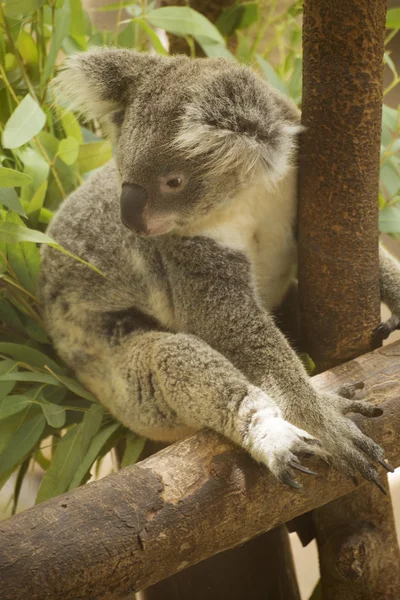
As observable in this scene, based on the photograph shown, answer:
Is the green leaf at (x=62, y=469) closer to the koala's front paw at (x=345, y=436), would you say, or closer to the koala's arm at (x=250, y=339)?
the koala's arm at (x=250, y=339)

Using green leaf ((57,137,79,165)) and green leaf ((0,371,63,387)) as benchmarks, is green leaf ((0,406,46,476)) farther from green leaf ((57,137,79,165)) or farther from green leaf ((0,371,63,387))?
green leaf ((57,137,79,165))

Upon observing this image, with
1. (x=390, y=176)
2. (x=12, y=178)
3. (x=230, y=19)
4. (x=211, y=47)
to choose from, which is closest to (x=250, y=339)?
(x=12, y=178)

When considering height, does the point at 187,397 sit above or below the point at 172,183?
below

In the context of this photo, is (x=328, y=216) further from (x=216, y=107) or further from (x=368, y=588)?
(x=368, y=588)

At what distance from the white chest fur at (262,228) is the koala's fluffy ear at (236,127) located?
125 mm

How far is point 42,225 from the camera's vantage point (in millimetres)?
2664

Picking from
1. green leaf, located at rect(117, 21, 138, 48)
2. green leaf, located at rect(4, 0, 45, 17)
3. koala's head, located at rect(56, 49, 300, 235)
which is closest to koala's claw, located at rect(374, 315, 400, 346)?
koala's head, located at rect(56, 49, 300, 235)

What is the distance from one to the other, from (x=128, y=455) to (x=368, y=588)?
92 centimetres

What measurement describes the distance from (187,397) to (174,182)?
2.07ft

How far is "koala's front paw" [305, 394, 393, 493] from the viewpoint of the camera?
1799 millimetres

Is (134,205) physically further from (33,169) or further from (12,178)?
(33,169)

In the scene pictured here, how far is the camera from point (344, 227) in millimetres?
2066

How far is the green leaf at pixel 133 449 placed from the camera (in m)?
2.40

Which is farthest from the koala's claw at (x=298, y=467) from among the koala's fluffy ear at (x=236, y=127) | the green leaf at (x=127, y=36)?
the green leaf at (x=127, y=36)
